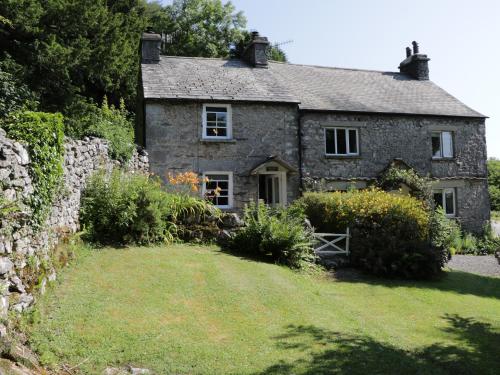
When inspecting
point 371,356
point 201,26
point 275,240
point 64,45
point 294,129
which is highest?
point 201,26

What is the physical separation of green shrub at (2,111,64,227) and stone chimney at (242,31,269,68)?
14940 millimetres

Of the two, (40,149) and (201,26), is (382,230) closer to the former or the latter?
(40,149)

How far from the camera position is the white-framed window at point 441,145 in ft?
69.4

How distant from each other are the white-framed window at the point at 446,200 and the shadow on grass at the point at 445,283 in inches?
343

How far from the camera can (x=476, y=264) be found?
16250mm

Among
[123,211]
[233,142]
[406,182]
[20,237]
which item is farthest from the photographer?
[406,182]

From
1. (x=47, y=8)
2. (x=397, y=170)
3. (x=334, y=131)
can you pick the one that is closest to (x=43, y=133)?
(x=334, y=131)

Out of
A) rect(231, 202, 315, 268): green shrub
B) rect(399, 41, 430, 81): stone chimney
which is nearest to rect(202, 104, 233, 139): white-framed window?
rect(231, 202, 315, 268): green shrub

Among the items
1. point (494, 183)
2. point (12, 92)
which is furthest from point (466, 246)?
point (494, 183)

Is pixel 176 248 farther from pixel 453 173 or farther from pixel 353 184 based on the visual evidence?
pixel 453 173

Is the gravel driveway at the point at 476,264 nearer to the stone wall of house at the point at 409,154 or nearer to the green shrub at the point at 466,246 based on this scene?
the green shrub at the point at 466,246

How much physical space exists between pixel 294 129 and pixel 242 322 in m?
12.9

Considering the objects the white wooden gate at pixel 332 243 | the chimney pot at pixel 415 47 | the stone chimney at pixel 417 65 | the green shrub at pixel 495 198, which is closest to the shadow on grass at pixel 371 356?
the white wooden gate at pixel 332 243

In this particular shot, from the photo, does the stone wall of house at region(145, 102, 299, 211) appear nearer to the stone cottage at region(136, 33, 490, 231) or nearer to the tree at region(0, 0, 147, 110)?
the stone cottage at region(136, 33, 490, 231)
